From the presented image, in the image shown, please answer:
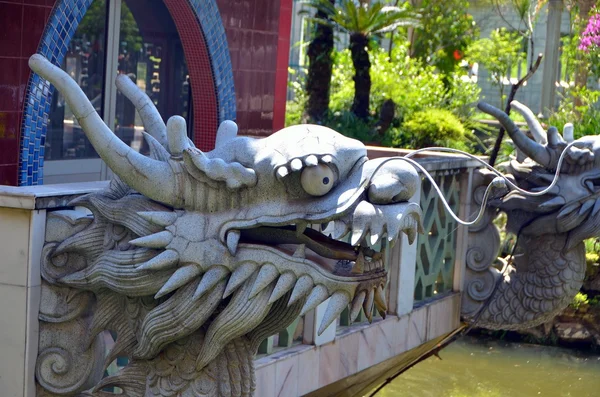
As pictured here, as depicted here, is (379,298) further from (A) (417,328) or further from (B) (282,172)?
(A) (417,328)

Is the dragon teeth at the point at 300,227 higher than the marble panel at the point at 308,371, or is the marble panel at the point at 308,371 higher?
the dragon teeth at the point at 300,227

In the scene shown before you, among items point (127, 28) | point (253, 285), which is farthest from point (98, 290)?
point (127, 28)

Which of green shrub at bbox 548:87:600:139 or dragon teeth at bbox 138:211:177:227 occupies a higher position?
green shrub at bbox 548:87:600:139

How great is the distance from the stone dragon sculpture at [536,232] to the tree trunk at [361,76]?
11497 millimetres

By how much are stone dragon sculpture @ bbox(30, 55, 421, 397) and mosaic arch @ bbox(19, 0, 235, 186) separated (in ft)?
9.18

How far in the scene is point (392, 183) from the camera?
321 cm

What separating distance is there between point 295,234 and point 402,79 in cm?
1723

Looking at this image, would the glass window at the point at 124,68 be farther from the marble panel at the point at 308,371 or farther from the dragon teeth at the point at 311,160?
the dragon teeth at the point at 311,160

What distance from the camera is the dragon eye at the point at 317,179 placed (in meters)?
3.20

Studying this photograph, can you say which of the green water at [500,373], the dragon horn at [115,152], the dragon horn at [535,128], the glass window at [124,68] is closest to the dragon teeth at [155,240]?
the dragon horn at [115,152]

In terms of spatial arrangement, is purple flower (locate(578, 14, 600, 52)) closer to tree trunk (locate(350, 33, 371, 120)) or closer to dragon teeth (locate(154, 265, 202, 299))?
tree trunk (locate(350, 33, 371, 120))

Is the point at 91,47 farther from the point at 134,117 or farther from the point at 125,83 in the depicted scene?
the point at 125,83

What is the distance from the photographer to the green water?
29.5 ft

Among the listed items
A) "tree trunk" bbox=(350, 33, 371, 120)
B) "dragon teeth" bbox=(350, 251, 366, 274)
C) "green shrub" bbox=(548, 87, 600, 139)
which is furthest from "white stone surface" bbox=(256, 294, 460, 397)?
"tree trunk" bbox=(350, 33, 371, 120)
